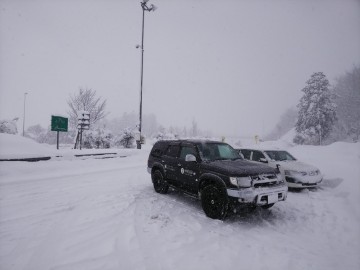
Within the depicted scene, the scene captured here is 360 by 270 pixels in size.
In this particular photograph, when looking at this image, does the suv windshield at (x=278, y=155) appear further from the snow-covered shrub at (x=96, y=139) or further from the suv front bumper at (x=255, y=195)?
the snow-covered shrub at (x=96, y=139)

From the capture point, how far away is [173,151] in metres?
7.18

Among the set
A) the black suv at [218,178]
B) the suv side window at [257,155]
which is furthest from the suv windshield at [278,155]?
the black suv at [218,178]

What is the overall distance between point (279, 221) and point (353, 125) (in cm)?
5370

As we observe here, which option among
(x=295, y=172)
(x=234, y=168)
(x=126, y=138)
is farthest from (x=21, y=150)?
(x=126, y=138)

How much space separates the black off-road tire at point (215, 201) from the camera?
17.0 ft

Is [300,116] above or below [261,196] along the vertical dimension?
above

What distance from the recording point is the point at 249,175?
5.14 m

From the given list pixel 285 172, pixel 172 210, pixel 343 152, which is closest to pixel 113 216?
pixel 172 210

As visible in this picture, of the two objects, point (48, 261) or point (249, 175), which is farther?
point (249, 175)

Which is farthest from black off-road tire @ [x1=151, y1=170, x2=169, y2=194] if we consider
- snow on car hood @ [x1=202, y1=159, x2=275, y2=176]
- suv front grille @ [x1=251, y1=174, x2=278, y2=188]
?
suv front grille @ [x1=251, y1=174, x2=278, y2=188]

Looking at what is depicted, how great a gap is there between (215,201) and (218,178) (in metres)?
0.56

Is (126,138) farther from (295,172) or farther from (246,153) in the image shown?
(295,172)

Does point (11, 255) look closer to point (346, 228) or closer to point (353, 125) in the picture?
point (346, 228)

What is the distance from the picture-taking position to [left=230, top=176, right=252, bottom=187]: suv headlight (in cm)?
503
